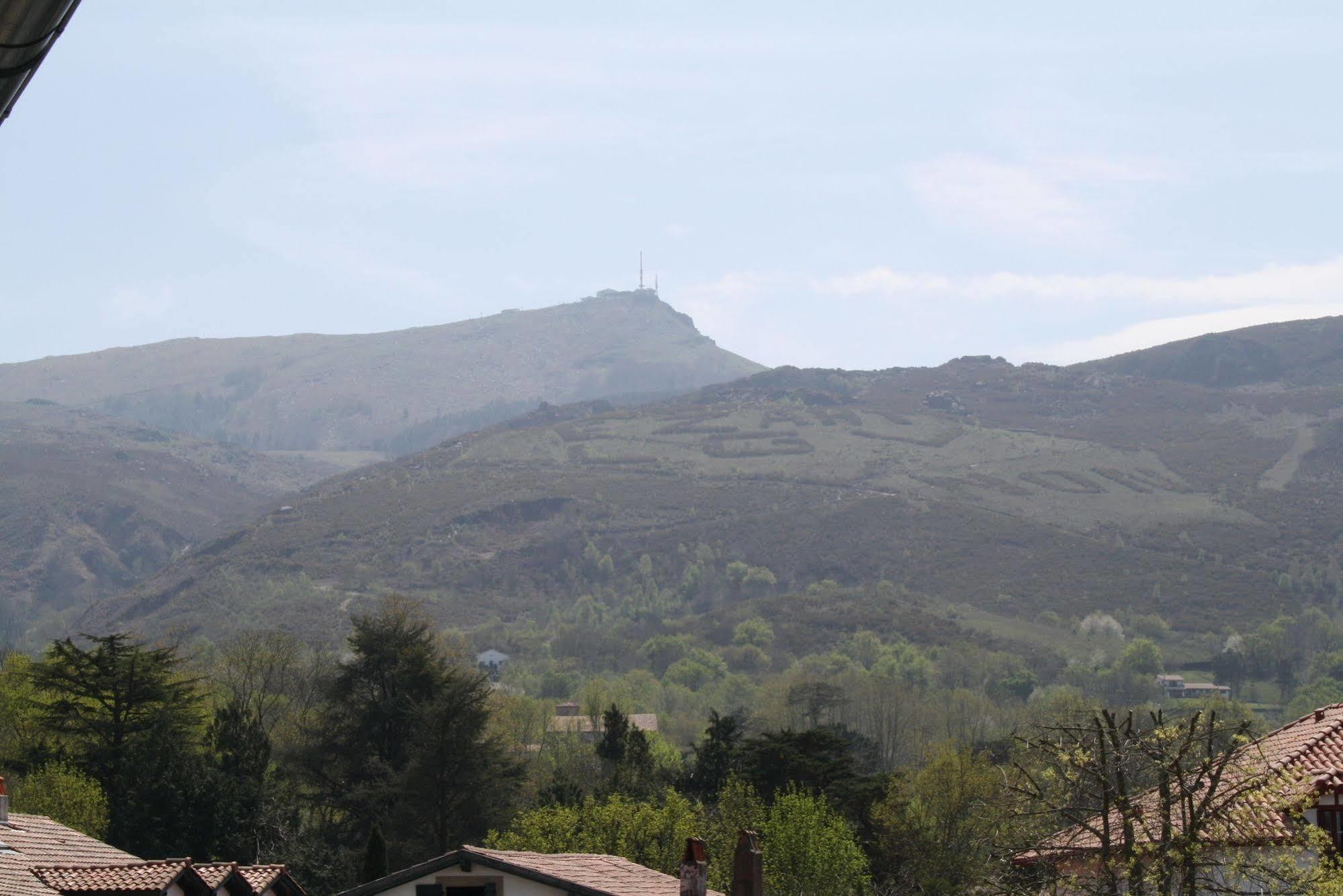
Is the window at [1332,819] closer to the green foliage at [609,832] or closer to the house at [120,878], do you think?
the house at [120,878]

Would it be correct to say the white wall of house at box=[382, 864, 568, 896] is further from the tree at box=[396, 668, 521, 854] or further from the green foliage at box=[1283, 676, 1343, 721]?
the green foliage at box=[1283, 676, 1343, 721]

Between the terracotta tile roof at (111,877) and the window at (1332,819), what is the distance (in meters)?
15.8

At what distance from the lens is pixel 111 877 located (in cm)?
2350

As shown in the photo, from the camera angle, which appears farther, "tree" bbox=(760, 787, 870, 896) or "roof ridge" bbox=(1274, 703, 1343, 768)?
"tree" bbox=(760, 787, 870, 896)

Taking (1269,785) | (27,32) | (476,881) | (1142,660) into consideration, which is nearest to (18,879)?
(476,881)

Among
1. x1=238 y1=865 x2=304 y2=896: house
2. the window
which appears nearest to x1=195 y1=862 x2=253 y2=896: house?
x1=238 y1=865 x2=304 y2=896: house

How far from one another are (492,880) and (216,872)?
432 centimetres

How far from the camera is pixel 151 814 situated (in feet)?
151

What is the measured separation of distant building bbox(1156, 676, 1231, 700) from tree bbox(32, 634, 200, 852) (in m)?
138

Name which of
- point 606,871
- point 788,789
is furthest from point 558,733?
point 606,871

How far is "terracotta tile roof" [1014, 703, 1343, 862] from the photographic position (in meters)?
19.1

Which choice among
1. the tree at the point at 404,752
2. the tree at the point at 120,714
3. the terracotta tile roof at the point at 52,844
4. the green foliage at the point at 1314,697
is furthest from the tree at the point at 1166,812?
the green foliage at the point at 1314,697

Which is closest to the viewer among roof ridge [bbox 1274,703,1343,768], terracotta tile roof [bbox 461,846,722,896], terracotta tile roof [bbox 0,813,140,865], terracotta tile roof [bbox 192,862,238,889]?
terracotta tile roof [bbox 0,813,140,865]

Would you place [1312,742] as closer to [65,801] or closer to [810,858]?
[810,858]
